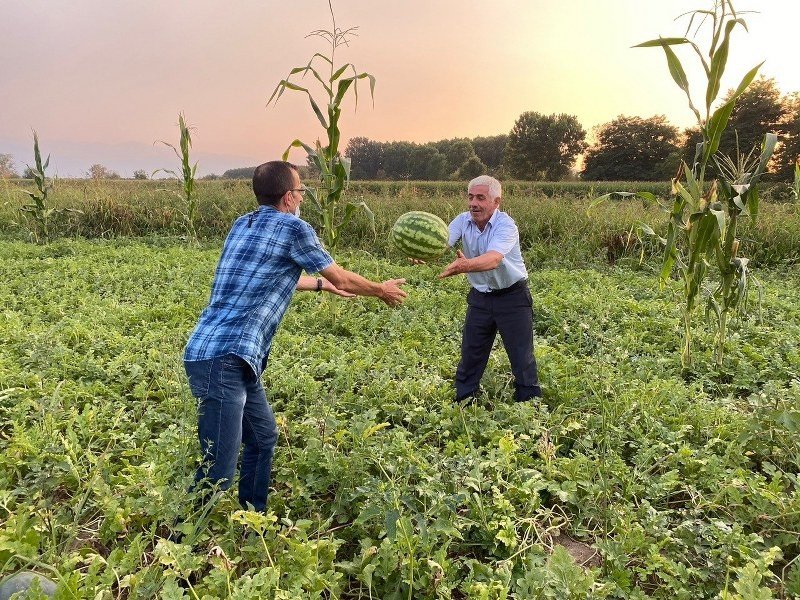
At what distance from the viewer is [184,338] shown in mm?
5582

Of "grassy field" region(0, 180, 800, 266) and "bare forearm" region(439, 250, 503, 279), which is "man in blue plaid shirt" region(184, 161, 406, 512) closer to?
"bare forearm" region(439, 250, 503, 279)

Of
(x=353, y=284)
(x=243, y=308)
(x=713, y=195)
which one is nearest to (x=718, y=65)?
(x=713, y=195)

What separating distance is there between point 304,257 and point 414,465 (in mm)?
1392

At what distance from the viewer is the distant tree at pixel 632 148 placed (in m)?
57.2

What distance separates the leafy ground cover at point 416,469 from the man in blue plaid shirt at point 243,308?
0.33 meters

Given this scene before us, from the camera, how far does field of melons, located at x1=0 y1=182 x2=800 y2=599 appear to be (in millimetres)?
2305

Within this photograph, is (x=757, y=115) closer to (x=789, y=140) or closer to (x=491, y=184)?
(x=789, y=140)

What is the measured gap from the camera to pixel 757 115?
1647 inches

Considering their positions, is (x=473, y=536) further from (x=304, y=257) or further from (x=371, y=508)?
(x=304, y=257)

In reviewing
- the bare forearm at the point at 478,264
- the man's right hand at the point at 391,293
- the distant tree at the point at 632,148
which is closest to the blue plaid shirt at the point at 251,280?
the man's right hand at the point at 391,293

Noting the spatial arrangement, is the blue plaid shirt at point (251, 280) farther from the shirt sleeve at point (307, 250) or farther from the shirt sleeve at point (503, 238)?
the shirt sleeve at point (503, 238)

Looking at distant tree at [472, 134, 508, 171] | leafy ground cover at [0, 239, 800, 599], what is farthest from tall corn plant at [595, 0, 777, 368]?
distant tree at [472, 134, 508, 171]

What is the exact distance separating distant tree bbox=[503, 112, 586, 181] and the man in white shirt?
213 ft

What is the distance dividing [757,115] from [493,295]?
49.8m
